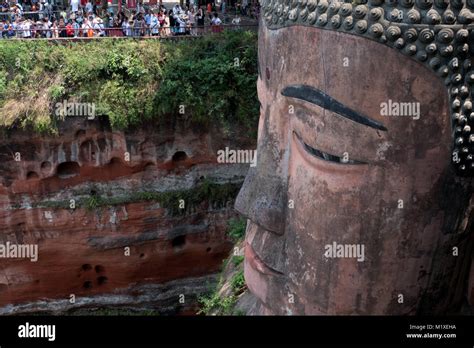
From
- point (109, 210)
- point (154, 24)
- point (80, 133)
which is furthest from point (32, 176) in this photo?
point (154, 24)

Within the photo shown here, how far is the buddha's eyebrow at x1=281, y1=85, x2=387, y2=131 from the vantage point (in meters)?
A: 4.59

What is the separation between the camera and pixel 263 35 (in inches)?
212

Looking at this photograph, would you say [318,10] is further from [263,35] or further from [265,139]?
[265,139]

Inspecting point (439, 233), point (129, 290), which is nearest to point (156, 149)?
point (129, 290)

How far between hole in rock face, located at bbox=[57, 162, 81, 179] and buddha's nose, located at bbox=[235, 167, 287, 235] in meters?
9.60

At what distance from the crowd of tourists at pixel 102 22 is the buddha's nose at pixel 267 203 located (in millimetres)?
9288

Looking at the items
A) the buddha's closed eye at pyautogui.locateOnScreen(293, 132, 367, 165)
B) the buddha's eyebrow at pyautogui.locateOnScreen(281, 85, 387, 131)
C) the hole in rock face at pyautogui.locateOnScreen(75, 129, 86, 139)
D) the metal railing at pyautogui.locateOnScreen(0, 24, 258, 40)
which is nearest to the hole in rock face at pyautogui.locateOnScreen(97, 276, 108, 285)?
the hole in rock face at pyautogui.locateOnScreen(75, 129, 86, 139)

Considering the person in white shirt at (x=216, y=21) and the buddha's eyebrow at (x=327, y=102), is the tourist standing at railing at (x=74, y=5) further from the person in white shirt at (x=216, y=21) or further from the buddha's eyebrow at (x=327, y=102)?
the buddha's eyebrow at (x=327, y=102)

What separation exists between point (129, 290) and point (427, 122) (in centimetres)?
1172

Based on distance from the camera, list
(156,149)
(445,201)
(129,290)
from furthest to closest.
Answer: (129,290) → (156,149) → (445,201)

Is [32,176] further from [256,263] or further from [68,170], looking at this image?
[256,263]

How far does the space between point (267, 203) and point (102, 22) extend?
36.6ft

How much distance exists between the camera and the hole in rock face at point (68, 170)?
14.3m

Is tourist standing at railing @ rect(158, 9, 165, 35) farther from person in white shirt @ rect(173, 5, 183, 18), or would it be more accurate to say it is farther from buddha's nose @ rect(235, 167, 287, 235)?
buddha's nose @ rect(235, 167, 287, 235)
